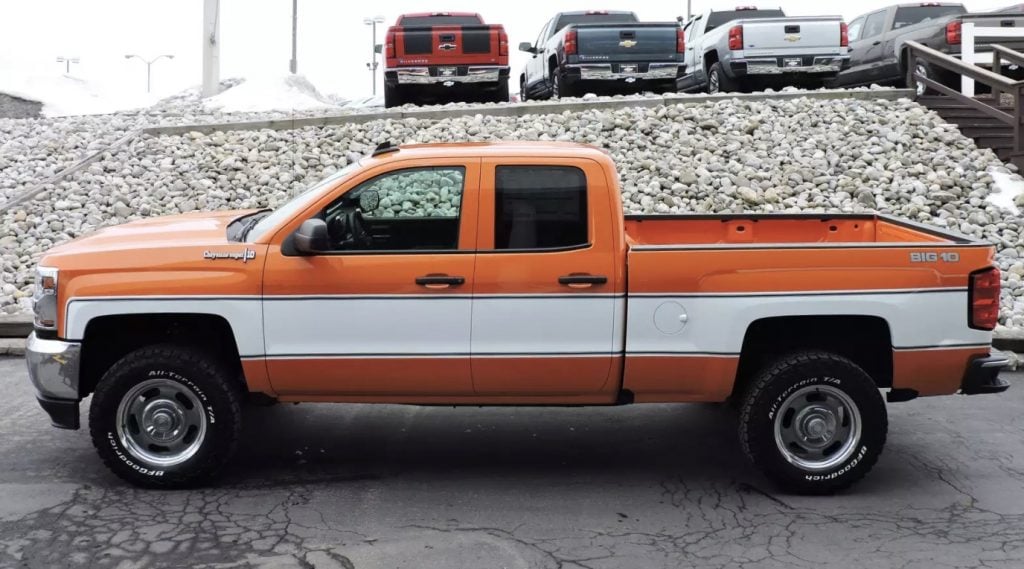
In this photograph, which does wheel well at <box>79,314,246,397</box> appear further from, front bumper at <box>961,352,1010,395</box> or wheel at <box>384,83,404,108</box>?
wheel at <box>384,83,404,108</box>

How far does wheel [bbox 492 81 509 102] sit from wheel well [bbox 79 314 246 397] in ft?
43.9

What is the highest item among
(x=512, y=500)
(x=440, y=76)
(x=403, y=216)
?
(x=440, y=76)

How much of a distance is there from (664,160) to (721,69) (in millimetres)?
5991

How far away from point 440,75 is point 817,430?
13230 millimetres

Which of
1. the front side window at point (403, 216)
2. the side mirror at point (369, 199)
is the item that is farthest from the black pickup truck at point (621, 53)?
the side mirror at point (369, 199)

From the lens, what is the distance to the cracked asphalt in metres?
5.10

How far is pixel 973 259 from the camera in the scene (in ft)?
19.0

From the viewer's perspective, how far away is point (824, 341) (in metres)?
6.18

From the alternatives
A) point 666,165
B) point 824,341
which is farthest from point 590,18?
point 824,341

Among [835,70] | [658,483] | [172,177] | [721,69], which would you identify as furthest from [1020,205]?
[172,177]

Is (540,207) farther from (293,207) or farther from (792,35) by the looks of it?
(792,35)

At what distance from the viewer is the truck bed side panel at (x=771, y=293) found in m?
5.78

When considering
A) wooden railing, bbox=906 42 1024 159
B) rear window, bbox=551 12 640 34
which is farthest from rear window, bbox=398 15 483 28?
wooden railing, bbox=906 42 1024 159

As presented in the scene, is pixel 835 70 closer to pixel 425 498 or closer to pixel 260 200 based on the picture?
pixel 260 200
